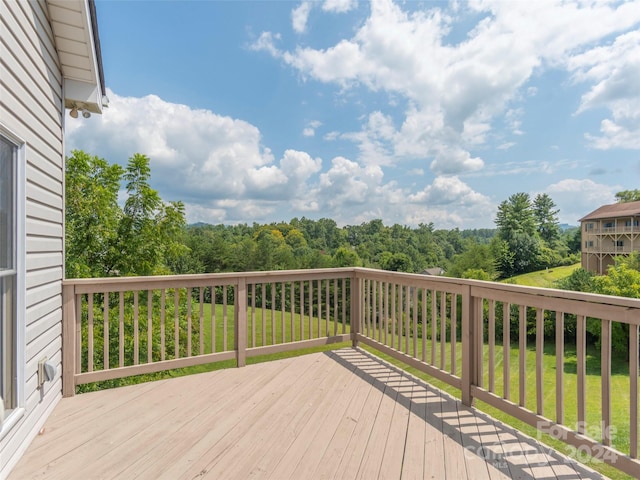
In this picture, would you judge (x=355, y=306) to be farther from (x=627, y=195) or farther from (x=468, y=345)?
(x=627, y=195)

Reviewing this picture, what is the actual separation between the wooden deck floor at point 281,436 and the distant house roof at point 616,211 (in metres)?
30.6

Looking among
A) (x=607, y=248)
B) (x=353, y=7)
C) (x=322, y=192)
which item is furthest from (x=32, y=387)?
(x=607, y=248)

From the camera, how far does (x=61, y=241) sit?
9.61ft

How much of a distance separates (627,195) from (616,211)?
681 centimetres

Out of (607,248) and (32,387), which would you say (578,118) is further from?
(32,387)

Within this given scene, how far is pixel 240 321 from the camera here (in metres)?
3.55

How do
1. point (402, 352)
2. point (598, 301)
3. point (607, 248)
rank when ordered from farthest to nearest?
point (607, 248) → point (402, 352) → point (598, 301)

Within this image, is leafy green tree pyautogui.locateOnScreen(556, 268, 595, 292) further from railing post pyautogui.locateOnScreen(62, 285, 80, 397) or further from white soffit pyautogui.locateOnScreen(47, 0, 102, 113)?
white soffit pyautogui.locateOnScreen(47, 0, 102, 113)

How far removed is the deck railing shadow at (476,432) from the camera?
1896 mm

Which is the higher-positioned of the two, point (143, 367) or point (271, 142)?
point (271, 142)

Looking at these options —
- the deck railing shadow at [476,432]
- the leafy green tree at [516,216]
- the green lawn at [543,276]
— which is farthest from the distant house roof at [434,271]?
the deck railing shadow at [476,432]

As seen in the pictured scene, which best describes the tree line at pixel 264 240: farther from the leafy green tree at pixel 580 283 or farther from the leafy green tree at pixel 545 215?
the leafy green tree at pixel 580 283

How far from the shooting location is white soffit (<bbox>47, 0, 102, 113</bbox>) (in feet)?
8.64

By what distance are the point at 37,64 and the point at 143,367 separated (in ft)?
8.33
